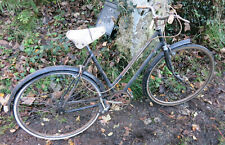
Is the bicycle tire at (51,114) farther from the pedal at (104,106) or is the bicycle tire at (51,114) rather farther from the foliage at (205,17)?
the foliage at (205,17)

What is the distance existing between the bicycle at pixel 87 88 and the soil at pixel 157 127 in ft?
0.53

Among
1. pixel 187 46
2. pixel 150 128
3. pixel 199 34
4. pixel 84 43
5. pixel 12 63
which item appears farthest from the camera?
pixel 199 34

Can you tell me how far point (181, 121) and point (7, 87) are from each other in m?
3.22

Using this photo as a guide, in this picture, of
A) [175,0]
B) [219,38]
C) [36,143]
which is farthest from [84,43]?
[219,38]

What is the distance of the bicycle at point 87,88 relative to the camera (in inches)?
91.0

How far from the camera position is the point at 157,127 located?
3043mm

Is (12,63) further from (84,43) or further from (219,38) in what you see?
(219,38)

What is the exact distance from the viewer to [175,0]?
413cm

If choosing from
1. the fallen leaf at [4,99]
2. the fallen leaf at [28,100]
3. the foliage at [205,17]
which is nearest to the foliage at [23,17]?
the fallen leaf at [4,99]

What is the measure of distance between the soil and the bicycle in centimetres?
16

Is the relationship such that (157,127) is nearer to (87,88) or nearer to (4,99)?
(87,88)

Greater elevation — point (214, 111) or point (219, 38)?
point (219, 38)

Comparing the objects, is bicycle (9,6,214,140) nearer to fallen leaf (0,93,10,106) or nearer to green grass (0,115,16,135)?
green grass (0,115,16,135)

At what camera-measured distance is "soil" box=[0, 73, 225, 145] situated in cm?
285
